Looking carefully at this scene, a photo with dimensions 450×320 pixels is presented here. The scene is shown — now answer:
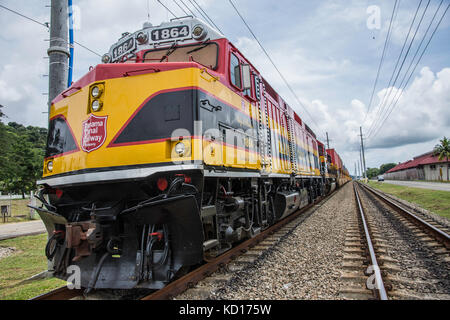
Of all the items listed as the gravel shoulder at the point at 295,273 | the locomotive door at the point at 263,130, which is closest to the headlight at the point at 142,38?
the locomotive door at the point at 263,130

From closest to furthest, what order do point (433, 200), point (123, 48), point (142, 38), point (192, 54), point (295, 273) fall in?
point (295, 273) → point (192, 54) → point (142, 38) → point (123, 48) → point (433, 200)

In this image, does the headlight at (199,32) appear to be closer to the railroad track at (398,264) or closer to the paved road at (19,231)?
the railroad track at (398,264)

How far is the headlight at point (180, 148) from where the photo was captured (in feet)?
11.0

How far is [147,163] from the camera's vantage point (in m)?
3.37

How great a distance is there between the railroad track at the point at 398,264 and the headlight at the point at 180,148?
242 centimetres

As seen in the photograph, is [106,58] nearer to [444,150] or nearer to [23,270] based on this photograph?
[23,270]

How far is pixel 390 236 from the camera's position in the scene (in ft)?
21.3

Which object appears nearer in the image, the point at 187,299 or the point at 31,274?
the point at 187,299

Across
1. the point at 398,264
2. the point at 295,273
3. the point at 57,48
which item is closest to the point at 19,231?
the point at 57,48

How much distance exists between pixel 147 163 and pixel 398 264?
3.97 m

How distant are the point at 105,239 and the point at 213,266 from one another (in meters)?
1.49

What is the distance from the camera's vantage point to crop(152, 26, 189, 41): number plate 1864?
4.62m
